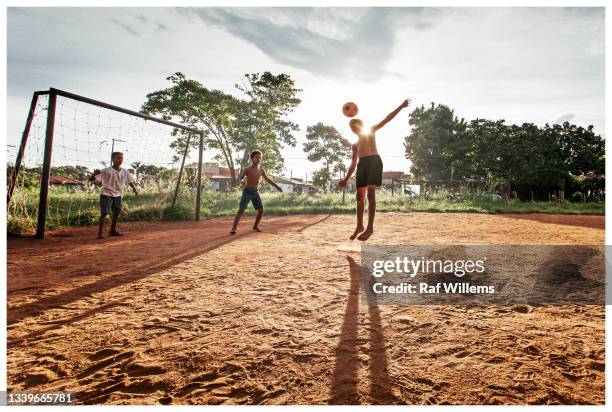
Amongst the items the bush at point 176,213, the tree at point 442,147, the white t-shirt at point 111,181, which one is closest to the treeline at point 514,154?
the tree at point 442,147

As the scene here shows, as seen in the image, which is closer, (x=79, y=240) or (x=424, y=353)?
(x=424, y=353)

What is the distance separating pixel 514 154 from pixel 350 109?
83.1 ft

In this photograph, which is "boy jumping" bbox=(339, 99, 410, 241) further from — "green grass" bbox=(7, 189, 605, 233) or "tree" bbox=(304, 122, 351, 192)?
"tree" bbox=(304, 122, 351, 192)

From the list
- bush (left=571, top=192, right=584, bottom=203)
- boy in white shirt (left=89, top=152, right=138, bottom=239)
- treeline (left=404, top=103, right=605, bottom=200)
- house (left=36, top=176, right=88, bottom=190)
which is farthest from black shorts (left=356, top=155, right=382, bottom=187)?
bush (left=571, top=192, right=584, bottom=203)

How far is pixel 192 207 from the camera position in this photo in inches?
457

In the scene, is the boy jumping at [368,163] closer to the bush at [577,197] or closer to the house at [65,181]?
the house at [65,181]

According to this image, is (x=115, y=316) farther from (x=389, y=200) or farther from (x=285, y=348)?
(x=389, y=200)

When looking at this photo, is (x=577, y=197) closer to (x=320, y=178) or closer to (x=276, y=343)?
(x=320, y=178)

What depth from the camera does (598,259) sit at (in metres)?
4.37

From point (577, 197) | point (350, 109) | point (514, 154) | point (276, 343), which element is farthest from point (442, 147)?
point (276, 343)

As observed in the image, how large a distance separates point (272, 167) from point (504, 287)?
24.8 meters

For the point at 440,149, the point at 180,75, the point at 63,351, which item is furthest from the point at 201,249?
the point at 440,149

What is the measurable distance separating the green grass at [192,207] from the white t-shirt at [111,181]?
5.80 feet

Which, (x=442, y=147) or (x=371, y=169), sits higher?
(x=442, y=147)
